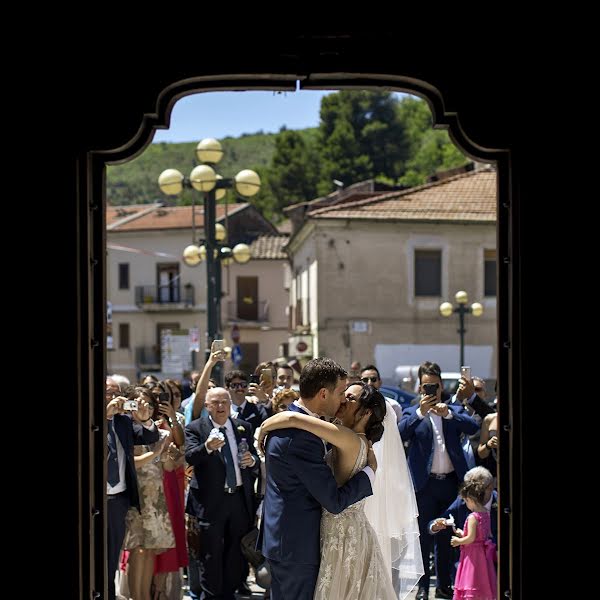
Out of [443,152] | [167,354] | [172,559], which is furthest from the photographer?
[443,152]

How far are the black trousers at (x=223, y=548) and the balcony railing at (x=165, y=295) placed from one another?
157 feet

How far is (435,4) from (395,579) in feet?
15.3

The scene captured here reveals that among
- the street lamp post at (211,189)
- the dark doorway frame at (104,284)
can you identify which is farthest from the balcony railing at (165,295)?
the dark doorway frame at (104,284)

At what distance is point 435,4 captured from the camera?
3.83 metres

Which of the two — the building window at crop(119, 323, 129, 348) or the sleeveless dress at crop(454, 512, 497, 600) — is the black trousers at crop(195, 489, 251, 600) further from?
the building window at crop(119, 323, 129, 348)

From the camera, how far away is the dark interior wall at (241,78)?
377 centimetres

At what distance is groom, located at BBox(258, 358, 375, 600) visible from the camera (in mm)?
5504

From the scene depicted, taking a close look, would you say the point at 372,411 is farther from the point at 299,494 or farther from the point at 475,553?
the point at 475,553

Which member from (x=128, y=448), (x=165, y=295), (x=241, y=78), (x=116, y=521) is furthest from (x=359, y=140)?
(x=241, y=78)

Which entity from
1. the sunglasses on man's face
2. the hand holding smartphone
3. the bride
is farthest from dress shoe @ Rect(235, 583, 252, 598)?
the bride

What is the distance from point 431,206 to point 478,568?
2983cm
